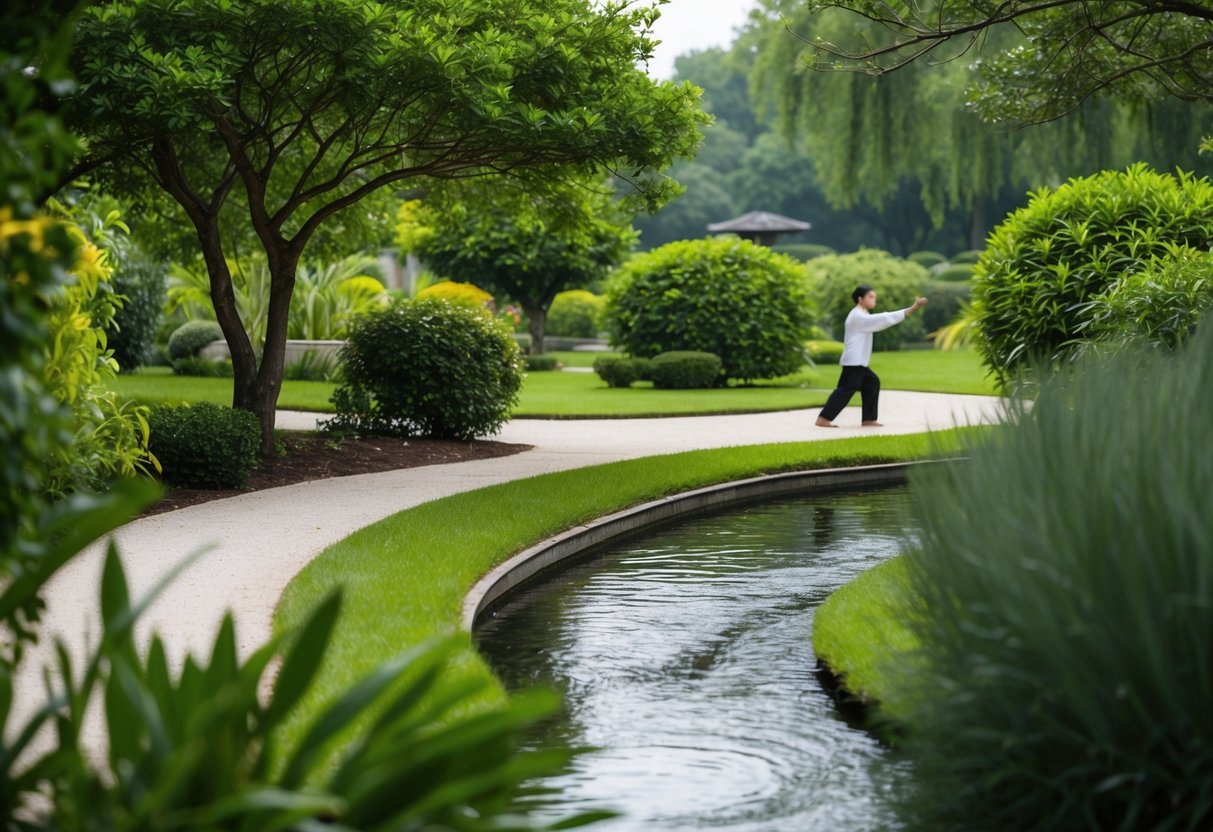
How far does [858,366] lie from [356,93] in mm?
7480

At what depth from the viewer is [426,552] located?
8031 mm

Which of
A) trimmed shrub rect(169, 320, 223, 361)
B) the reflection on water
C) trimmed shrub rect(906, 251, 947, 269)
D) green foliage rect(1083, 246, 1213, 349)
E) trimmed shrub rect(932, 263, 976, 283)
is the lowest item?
the reflection on water

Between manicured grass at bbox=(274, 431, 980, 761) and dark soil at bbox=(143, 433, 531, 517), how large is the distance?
6.14 feet

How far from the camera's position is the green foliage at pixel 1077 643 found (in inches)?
133

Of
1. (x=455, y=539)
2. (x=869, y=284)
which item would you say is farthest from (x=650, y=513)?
(x=869, y=284)

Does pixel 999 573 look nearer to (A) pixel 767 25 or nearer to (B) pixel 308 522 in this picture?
(B) pixel 308 522

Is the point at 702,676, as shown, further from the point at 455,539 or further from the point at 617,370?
the point at 617,370

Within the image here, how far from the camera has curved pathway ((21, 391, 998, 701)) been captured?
638 cm

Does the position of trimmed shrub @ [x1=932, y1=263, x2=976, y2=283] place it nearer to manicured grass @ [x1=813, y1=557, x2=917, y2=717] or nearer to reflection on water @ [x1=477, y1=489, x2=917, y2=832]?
reflection on water @ [x1=477, y1=489, x2=917, y2=832]

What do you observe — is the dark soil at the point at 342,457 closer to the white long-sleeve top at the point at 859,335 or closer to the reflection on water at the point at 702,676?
the reflection on water at the point at 702,676

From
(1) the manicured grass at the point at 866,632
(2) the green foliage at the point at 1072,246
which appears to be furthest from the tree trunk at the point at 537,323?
(1) the manicured grass at the point at 866,632

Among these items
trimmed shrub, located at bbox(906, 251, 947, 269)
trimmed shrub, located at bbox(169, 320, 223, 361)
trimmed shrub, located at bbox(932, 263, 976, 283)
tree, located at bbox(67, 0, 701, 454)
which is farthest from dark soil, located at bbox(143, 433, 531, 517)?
trimmed shrub, located at bbox(906, 251, 947, 269)

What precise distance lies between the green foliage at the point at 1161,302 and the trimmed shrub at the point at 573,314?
85.7 feet

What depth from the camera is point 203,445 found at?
10594 millimetres
